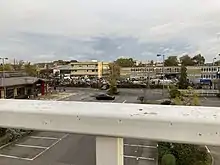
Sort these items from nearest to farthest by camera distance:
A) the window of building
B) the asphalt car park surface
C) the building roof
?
the asphalt car park surface < the building roof < the window of building

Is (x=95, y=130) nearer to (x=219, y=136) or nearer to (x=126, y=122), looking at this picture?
(x=126, y=122)

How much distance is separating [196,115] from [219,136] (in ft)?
0.22

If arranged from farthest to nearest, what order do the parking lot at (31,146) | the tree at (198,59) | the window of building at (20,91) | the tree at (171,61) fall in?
the tree at (198,59), the tree at (171,61), the window of building at (20,91), the parking lot at (31,146)

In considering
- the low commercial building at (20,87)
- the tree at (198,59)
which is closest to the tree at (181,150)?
the low commercial building at (20,87)

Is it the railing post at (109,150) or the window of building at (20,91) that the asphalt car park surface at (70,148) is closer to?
the railing post at (109,150)

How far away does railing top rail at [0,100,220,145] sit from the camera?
1.94 ft

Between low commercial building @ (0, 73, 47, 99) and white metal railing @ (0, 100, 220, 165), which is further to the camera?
low commercial building @ (0, 73, 47, 99)

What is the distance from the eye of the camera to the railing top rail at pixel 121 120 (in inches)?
23.2

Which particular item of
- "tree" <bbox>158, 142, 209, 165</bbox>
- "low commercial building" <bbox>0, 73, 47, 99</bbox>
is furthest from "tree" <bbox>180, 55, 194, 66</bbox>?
"tree" <bbox>158, 142, 209, 165</bbox>

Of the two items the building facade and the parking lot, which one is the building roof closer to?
the parking lot

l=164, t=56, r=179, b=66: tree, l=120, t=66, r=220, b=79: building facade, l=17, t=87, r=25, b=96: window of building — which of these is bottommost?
l=17, t=87, r=25, b=96: window of building

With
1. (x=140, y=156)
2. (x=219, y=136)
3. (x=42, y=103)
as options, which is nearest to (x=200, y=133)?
(x=219, y=136)

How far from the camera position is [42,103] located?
0.77 meters

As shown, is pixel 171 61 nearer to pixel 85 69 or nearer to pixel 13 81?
pixel 85 69
